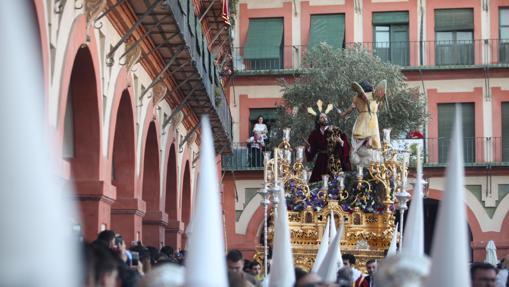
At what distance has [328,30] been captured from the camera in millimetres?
45656

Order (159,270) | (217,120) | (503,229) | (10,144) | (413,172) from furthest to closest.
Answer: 1. (503,229)
2. (413,172)
3. (217,120)
4. (159,270)
5. (10,144)

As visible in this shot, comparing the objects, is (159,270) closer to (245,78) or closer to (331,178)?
(331,178)

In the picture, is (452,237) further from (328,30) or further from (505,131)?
(328,30)

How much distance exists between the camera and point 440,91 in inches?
1772

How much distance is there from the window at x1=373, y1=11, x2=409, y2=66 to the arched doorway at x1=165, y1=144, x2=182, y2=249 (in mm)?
16770

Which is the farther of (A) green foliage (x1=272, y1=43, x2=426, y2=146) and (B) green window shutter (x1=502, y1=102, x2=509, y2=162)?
(B) green window shutter (x1=502, y1=102, x2=509, y2=162)

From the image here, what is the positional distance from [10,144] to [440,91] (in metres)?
42.5

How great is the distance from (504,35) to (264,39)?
9.26 m

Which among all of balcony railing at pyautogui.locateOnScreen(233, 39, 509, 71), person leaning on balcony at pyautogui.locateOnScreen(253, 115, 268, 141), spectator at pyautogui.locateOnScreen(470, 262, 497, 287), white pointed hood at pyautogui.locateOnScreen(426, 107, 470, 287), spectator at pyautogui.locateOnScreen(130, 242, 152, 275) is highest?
balcony railing at pyautogui.locateOnScreen(233, 39, 509, 71)

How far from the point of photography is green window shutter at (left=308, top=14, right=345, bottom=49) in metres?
45.3

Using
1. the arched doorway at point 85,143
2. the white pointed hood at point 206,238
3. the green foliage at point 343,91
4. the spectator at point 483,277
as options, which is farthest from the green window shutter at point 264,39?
the white pointed hood at point 206,238

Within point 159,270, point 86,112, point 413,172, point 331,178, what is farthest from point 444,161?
point 159,270

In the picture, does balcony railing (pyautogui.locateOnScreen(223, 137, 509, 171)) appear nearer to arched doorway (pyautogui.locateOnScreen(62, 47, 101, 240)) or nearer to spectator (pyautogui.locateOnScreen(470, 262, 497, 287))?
arched doorway (pyautogui.locateOnScreen(62, 47, 101, 240))

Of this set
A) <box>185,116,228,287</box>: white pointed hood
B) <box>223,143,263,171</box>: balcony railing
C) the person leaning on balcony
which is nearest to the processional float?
<box>185,116,228,287</box>: white pointed hood
